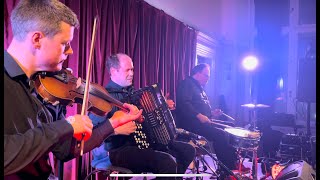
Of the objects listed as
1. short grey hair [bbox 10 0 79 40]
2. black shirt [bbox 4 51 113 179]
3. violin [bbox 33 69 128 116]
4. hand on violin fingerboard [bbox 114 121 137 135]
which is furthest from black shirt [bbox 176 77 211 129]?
short grey hair [bbox 10 0 79 40]

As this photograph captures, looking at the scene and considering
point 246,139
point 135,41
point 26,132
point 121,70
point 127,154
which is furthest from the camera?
point 135,41

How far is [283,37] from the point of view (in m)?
5.19

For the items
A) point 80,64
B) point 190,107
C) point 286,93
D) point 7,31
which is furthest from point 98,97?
point 286,93

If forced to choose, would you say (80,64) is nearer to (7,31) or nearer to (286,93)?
(7,31)

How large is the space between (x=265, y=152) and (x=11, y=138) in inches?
152

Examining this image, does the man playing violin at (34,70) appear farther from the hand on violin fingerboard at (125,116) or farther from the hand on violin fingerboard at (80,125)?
the hand on violin fingerboard at (125,116)

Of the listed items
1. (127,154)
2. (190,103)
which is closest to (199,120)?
(190,103)

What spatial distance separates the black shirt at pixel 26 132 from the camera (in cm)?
83

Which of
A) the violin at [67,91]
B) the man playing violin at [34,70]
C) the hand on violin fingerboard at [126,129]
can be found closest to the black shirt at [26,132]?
the man playing violin at [34,70]

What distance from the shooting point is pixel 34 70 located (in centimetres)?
106

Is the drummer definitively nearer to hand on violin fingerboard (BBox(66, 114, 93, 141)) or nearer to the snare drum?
the snare drum

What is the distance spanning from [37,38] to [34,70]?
0.12 metres

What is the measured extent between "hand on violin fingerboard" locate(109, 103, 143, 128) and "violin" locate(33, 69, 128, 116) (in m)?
0.06

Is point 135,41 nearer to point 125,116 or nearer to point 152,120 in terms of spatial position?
point 152,120
